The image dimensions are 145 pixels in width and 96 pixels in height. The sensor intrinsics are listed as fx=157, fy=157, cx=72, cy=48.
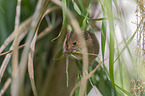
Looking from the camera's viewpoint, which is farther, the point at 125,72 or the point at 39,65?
the point at 39,65

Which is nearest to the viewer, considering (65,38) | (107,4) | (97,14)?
(107,4)

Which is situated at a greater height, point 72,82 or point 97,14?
point 97,14

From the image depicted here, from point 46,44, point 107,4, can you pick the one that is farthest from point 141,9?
Result: point 46,44

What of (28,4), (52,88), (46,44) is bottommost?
(52,88)

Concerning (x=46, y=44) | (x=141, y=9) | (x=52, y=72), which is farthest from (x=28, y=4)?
(x=141, y=9)

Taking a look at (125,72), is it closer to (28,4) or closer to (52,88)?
(52,88)

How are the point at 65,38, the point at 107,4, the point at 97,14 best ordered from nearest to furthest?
the point at 107,4 → the point at 65,38 → the point at 97,14

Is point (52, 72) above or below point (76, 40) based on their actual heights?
below

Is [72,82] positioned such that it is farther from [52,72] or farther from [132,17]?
[132,17]

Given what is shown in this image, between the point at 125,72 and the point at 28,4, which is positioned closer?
the point at 125,72
